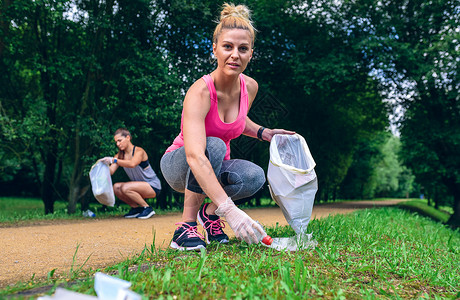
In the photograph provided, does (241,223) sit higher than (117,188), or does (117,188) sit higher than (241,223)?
(241,223)

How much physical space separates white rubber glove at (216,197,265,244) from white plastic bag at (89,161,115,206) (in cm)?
427

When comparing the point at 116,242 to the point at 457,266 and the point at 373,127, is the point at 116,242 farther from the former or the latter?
the point at 373,127

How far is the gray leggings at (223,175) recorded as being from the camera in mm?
2938

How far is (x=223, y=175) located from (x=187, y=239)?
2.05ft

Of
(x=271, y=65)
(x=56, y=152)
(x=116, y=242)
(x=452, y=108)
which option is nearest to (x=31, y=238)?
(x=116, y=242)

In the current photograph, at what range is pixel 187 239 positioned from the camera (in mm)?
2812

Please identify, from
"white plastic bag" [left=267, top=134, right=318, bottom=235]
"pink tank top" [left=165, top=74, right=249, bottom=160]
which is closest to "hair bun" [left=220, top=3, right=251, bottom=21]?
"pink tank top" [left=165, top=74, right=249, bottom=160]

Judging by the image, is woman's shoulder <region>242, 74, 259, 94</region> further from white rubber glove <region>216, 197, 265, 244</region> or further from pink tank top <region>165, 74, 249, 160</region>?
white rubber glove <region>216, 197, 265, 244</region>

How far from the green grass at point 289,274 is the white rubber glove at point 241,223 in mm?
141

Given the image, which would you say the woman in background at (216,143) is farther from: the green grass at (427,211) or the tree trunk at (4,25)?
the green grass at (427,211)

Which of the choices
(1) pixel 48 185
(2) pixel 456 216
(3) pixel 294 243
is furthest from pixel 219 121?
(2) pixel 456 216

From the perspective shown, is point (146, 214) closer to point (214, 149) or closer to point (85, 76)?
point (214, 149)

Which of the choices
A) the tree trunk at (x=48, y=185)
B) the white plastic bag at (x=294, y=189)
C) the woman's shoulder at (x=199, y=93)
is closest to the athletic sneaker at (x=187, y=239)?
the white plastic bag at (x=294, y=189)

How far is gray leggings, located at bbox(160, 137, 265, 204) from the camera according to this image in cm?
294
